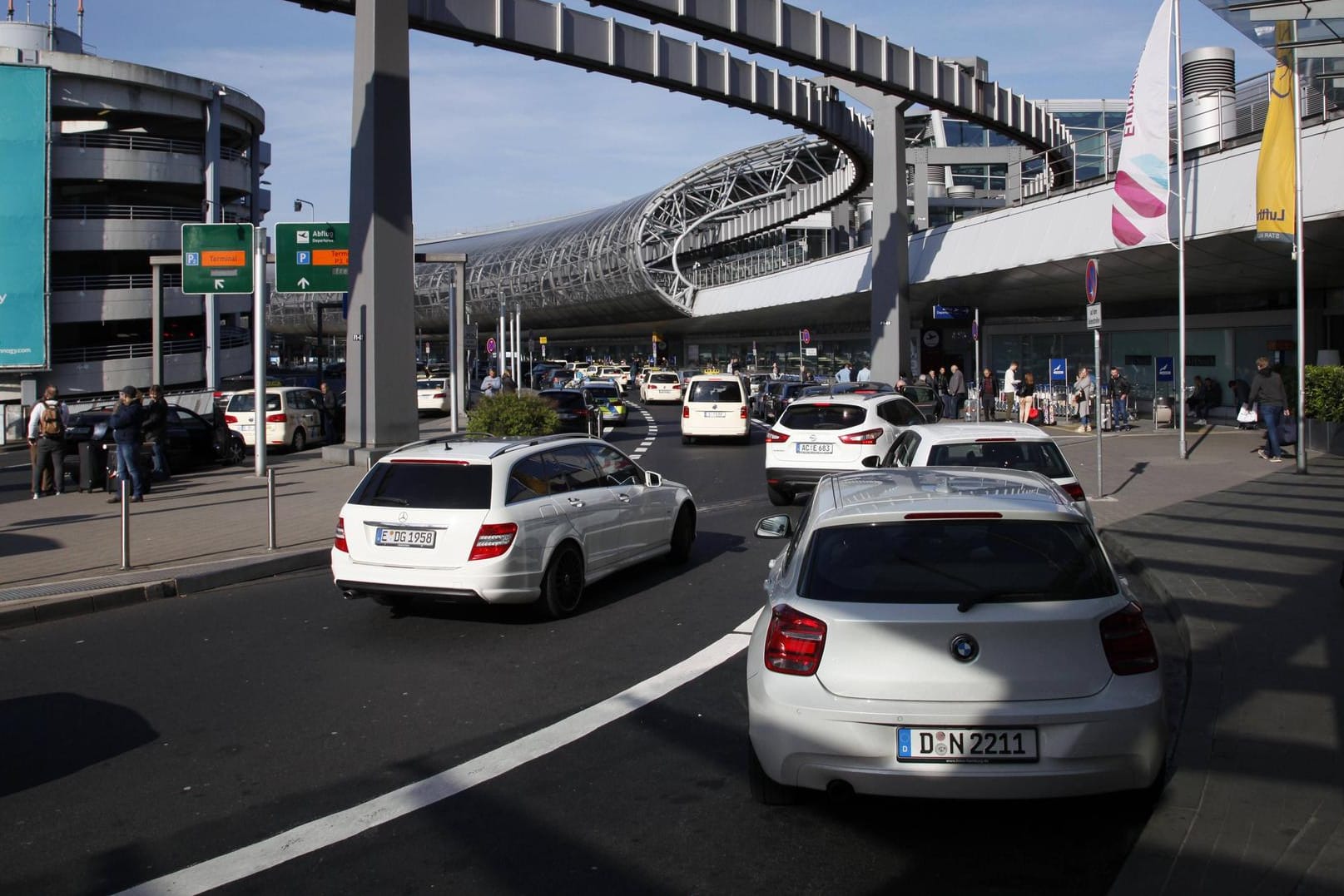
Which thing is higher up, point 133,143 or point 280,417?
point 133,143

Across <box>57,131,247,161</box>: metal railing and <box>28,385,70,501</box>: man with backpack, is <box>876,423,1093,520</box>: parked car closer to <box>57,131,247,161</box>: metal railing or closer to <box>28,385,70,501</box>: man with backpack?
<box>28,385,70,501</box>: man with backpack

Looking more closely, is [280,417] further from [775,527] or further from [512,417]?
[775,527]

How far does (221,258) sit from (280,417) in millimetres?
5502

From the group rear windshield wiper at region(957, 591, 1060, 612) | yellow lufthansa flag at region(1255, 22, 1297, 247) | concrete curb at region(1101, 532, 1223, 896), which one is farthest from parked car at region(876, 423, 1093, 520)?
yellow lufthansa flag at region(1255, 22, 1297, 247)

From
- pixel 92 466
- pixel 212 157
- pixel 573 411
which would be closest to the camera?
pixel 92 466

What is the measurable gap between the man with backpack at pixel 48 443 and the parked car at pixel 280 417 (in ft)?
25.9

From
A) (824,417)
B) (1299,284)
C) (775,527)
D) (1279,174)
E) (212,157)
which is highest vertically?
(212,157)

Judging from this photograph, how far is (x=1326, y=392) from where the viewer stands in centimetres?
2006

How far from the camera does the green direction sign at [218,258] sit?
2366 centimetres

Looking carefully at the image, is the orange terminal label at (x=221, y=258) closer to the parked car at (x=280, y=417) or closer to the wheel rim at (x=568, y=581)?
the parked car at (x=280, y=417)

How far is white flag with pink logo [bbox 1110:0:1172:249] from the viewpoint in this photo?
2109 centimetres

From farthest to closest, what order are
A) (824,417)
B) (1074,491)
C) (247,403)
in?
(247,403) < (824,417) < (1074,491)

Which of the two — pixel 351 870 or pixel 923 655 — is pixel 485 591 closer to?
pixel 351 870

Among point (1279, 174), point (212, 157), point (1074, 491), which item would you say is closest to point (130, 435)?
point (1074, 491)
